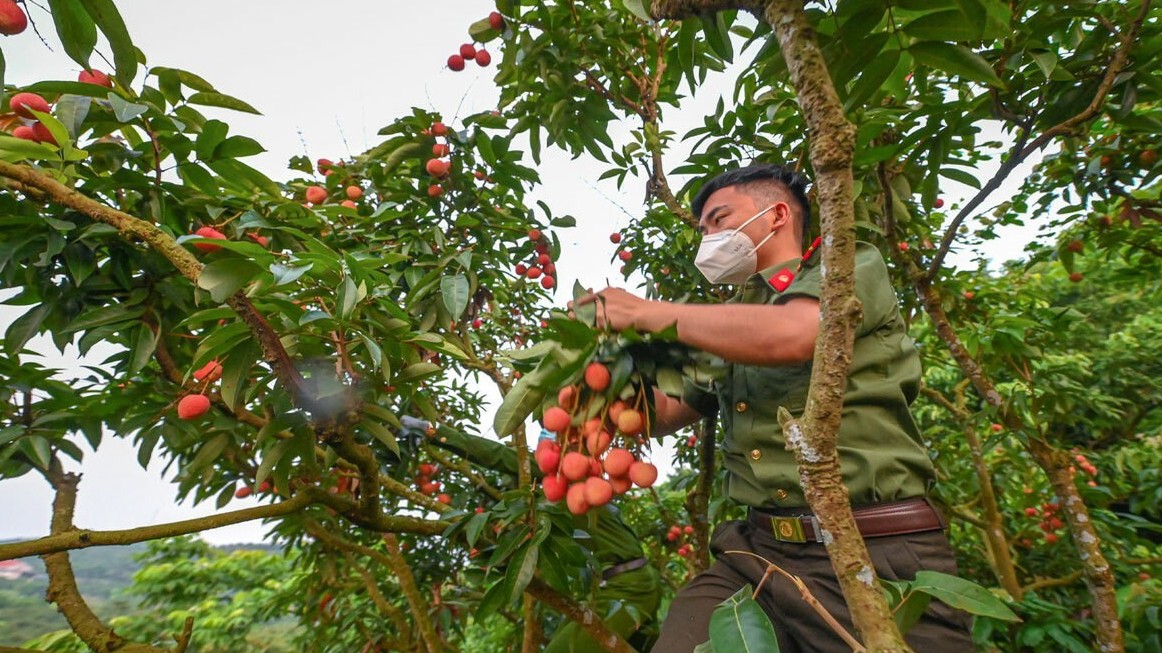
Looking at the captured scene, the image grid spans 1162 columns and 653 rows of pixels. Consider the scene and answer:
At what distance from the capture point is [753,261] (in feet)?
4.90

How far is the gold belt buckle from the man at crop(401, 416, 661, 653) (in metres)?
0.97

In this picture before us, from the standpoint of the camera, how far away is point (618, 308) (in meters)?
1.04

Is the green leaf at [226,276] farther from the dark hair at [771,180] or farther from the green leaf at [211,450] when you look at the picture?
the dark hair at [771,180]

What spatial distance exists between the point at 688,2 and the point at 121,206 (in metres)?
1.35

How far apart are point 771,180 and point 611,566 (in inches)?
67.0

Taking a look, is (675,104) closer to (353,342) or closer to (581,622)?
(353,342)

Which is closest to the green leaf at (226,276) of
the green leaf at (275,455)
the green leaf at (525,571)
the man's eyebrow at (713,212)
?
the green leaf at (275,455)

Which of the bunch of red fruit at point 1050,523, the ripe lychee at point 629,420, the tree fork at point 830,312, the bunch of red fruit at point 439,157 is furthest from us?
the bunch of red fruit at point 1050,523

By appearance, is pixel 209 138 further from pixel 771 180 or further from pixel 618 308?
pixel 771 180

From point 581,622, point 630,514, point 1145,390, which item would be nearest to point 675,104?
point 581,622

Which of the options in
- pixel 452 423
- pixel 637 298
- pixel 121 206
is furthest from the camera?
pixel 452 423

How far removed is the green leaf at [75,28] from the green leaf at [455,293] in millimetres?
830

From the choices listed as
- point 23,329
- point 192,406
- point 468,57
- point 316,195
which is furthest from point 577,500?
point 468,57

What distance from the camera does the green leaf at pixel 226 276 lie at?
964mm
